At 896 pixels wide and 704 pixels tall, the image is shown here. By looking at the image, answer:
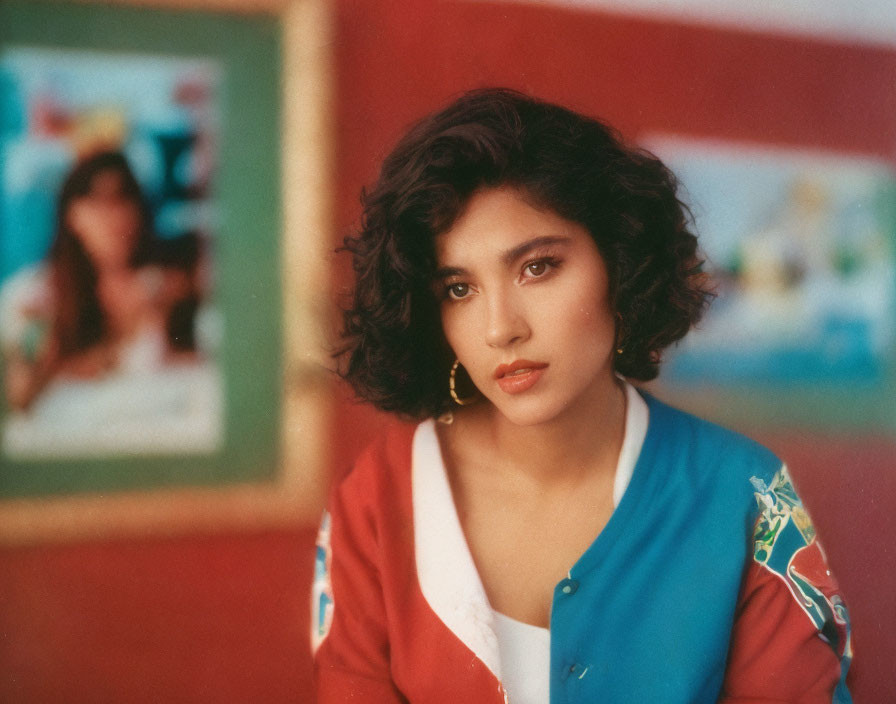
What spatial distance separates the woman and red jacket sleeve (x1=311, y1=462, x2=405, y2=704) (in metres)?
0.71

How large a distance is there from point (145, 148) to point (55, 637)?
3.21ft

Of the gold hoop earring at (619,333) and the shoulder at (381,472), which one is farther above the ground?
the gold hoop earring at (619,333)

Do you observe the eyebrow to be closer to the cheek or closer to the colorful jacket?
the cheek

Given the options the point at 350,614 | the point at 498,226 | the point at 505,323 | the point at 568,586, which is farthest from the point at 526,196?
the point at 350,614

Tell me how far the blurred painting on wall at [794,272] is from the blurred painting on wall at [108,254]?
1028 millimetres

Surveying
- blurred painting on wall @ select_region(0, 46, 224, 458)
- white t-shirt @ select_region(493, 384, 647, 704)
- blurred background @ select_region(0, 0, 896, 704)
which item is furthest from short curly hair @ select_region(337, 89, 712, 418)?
blurred painting on wall @ select_region(0, 46, 224, 458)

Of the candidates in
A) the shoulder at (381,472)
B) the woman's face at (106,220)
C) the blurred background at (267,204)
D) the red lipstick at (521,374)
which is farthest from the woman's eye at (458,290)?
the woman's face at (106,220)

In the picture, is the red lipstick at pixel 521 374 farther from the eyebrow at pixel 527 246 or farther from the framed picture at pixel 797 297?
the framed picture at pixel 797 297

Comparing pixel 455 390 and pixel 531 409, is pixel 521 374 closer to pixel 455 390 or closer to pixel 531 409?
pixel 531 409

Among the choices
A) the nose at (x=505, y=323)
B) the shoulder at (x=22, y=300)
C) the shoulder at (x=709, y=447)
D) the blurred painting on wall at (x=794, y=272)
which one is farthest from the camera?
the blurred painting on wall at (x=794, y=272)

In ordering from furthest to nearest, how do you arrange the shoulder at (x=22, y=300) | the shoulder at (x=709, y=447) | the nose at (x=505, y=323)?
1. the shoulder at (x=22, y=300)
2. the shoulder at (x=709, y=447)
3. the nose at (x=505, y=323)

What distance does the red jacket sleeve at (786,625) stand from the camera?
91cm

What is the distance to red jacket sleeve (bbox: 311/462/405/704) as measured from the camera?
98 cm

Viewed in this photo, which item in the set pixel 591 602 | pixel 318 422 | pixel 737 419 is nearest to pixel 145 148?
pixel 318 422
